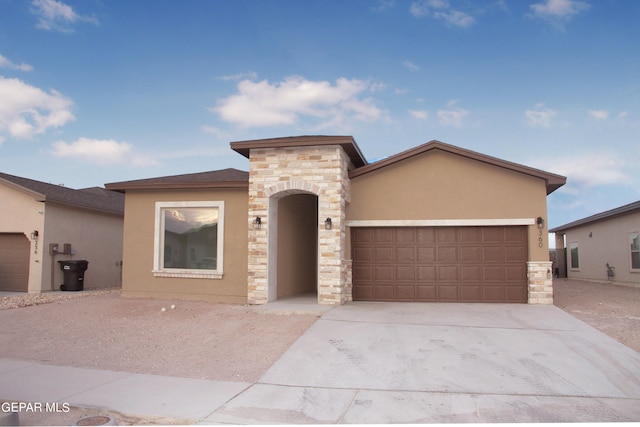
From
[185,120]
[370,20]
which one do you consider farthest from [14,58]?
[370,20]

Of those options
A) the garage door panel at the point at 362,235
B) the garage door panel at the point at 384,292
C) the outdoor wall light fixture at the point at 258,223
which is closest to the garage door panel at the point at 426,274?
the garage door panel at the point at 384,292

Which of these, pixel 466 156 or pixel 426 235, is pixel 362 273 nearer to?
pixel 426 235

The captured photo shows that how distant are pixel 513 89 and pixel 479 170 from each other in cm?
406

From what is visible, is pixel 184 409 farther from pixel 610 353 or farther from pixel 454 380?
pixel 610 353

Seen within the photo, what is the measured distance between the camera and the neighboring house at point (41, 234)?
15938mm

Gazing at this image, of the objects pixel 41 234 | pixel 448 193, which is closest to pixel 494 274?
pixel 448 193

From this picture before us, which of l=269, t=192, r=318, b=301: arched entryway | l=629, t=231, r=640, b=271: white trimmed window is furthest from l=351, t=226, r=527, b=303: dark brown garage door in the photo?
l=629, t=231, r=640, b=271: white trimmed window

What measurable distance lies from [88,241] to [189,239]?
6.73 m

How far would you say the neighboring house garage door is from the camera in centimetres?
1642

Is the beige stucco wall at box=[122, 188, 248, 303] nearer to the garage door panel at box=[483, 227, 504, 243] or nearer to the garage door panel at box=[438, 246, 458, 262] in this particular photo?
the garage door panel at box=[438, 246, 458, 262]

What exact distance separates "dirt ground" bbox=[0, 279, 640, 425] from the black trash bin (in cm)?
289

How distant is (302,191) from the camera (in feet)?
40.3

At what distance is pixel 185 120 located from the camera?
16141 millimetres
